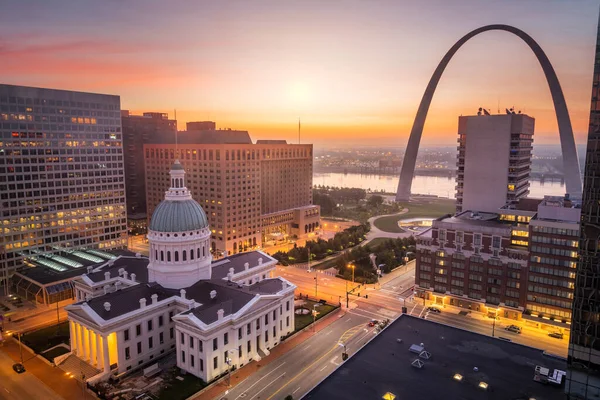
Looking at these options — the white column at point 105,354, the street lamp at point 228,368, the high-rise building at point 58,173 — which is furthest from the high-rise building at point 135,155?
the street lamp at point 228,368

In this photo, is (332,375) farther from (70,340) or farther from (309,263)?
(309,263)

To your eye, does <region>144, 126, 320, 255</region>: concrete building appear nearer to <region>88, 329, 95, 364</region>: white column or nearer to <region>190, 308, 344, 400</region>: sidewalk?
<region>190, 308, 344, 400</region>: sidewalk

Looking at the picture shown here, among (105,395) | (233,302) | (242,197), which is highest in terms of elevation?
(242,197)

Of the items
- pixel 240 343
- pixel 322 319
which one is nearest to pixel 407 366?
pixel 240 343

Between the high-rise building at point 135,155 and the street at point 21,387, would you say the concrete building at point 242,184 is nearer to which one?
the high-rise building at point 135,155

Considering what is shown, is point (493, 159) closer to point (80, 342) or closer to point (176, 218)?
point (176, 218)

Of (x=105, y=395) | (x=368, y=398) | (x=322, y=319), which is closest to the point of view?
(x=368, y=398)
